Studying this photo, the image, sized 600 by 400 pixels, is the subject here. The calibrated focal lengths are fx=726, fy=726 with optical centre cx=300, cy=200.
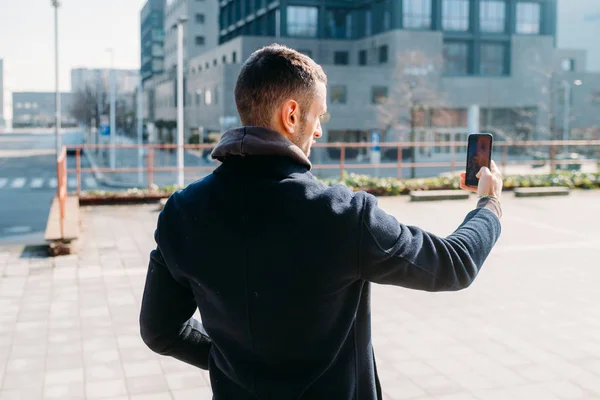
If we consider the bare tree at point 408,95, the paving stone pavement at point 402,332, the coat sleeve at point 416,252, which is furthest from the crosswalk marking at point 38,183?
the coat sleeve at point 416,252

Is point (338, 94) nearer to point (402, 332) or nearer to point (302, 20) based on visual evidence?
point (302, 20)

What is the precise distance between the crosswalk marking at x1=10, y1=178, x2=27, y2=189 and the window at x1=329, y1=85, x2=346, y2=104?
2342cm

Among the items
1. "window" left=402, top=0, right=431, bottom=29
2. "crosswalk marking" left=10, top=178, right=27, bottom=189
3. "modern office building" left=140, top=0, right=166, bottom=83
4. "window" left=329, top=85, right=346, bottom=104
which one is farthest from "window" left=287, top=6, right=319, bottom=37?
"modern office building" left=140, top=0, right=166, bottom=83

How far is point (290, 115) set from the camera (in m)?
1.85

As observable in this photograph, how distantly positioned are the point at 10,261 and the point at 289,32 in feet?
157

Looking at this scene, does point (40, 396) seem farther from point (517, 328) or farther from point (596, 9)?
point (596, 9)

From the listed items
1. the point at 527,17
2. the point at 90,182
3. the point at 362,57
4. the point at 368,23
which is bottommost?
the point at 90,182

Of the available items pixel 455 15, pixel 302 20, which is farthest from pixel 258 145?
pixel 455 15

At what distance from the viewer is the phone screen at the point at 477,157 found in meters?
2.29

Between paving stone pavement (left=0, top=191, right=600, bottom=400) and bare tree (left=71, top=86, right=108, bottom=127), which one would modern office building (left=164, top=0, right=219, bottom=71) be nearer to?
bare tree (left=71, top=86, right=108, bottom=127)

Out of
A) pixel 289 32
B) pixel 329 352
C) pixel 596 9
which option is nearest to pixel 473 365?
pixel 329 352

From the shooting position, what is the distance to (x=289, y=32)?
55625 millimetres

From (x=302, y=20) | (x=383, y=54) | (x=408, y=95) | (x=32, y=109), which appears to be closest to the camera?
(x=408, y=95)

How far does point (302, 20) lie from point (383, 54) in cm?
697
